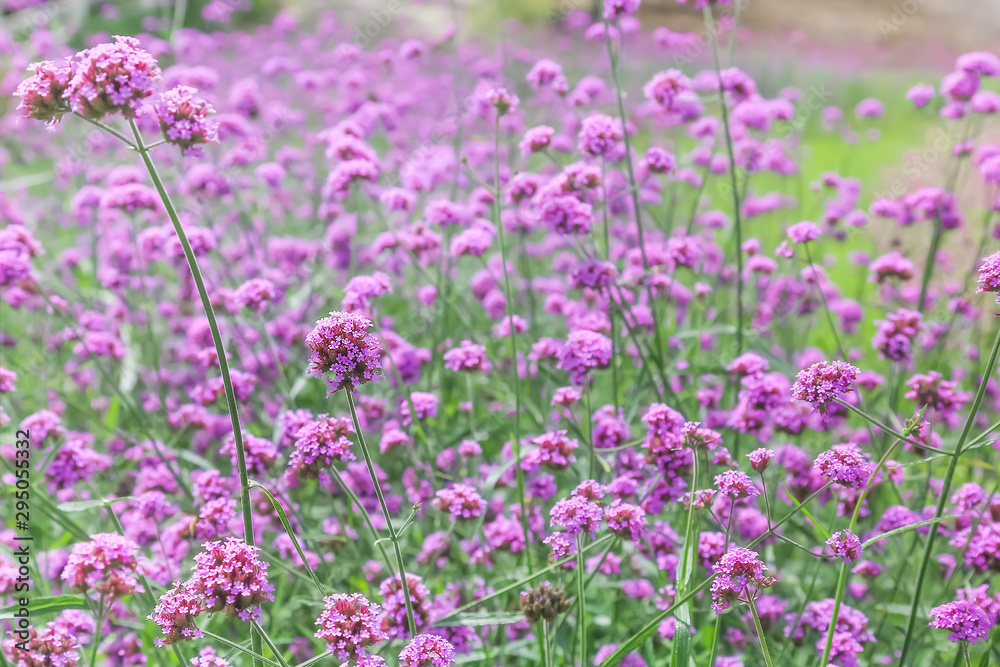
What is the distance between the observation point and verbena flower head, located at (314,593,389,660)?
5.15 ft

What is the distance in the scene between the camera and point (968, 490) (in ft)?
7.73

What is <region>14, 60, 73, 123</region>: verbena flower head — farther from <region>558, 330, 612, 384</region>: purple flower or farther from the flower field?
Answer: <region>558, 330, 612, 384</region>: purple flower

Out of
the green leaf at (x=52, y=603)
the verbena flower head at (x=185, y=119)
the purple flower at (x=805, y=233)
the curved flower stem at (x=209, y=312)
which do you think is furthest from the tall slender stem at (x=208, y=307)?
the purple flower at (x=805, y=233)

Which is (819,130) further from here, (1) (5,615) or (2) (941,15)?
(1) (5,615)

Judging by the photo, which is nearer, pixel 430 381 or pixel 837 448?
pixel 837 448

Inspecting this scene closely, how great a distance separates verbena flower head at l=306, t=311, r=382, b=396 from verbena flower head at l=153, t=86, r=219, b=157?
48 centimetres

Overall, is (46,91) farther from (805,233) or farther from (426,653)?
(805,233)

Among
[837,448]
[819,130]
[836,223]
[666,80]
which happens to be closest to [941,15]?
[819,130]

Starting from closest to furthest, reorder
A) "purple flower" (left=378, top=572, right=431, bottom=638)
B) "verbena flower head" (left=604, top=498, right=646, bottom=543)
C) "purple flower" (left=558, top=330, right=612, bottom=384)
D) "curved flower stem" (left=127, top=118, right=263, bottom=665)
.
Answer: "curved flower stem" (left=127, top=118, right=263, bottom=665)
"verbena flower head" (left=604, top=498, right=646, bottom=543)
"purple flower" (left=378, top=572, right=431, bottom=638)
"purple flower" (left=558, top=330, right=612, bottom=384)

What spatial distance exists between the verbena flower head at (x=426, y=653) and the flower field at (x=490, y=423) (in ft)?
0.04

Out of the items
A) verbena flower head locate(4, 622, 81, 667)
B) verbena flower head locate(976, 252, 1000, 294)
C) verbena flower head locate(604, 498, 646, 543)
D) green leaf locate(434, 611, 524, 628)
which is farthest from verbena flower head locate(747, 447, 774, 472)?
verbena flower head locate(4, 622, 81, 667)

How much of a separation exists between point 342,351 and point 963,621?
155 centimetres

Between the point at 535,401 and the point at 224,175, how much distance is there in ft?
6.50

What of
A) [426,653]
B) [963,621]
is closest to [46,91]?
[426,653]
